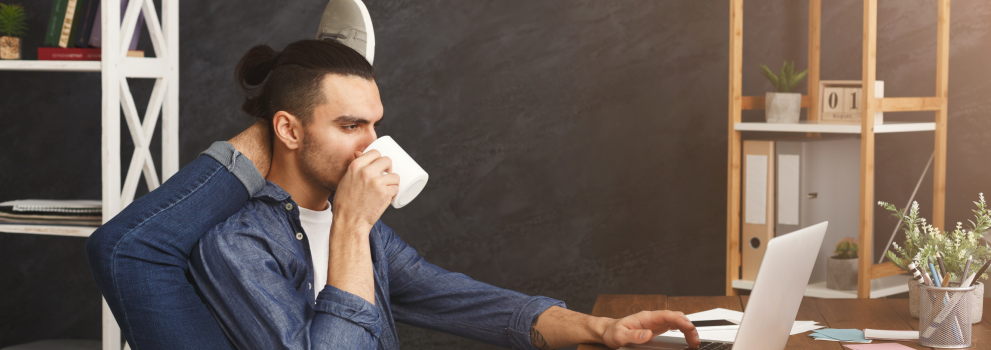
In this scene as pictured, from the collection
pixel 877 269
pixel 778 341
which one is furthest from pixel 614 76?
pixel 778 341

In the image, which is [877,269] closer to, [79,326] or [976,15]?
[976,15]

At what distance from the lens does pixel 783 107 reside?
2166 millimetres

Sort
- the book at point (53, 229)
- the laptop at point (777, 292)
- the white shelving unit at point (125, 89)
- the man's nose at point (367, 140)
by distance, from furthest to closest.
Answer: the book at point (53, 229)
the white shelving unit at point (125, 89)
the man's nose at point (367, 140)
the laptop at point (777, 292)

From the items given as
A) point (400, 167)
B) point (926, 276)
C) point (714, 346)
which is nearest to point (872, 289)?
point (926, 276)

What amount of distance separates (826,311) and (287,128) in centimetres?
111

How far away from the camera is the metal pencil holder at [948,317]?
4.27 feet

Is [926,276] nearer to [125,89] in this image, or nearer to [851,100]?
[851,100]

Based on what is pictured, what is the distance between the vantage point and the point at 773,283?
1064mm

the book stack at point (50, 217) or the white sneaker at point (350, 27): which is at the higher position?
the white sneaker at point (350, 27)

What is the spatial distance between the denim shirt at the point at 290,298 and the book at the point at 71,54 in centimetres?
119

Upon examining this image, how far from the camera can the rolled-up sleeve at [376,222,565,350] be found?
4.81ft

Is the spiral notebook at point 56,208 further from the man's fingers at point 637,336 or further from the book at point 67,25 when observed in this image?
the man's fingers at point 637,336

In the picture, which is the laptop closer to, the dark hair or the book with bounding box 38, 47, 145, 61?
the dark hair

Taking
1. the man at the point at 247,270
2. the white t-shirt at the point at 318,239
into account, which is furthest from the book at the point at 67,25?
the white t-shirt at the point at 318,239
